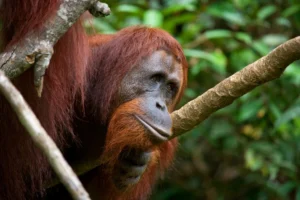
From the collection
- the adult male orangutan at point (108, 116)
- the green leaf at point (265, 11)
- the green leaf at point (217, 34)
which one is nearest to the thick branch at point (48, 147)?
the adult male orangutan at point (108, 116)

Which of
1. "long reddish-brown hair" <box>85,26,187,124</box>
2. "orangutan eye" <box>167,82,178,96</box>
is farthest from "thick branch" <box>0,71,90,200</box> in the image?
"orangutan eye" <box>167,82,178,96</box>

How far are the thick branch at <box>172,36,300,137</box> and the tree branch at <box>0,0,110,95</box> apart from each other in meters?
1.06

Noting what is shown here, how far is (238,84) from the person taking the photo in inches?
160

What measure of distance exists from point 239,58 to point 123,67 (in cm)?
284

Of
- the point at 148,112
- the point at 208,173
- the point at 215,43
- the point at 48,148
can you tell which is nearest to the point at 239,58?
the point at 215,43

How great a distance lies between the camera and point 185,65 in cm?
491

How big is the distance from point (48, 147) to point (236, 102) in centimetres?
499

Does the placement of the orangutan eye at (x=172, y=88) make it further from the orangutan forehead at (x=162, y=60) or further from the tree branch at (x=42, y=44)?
the tree branch at (x=42, y=44)

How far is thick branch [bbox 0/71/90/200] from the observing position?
2262mm

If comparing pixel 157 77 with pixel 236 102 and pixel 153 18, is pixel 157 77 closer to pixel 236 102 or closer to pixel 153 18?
pixel 153 18

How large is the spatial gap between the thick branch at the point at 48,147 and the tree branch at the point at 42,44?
2.62 ft

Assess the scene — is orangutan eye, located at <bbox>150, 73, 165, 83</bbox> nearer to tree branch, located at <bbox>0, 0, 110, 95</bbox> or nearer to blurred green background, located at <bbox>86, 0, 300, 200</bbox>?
tree branch, located at <bbox>0, 0, 110, 95</bbox>

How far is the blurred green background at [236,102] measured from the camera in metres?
6.79

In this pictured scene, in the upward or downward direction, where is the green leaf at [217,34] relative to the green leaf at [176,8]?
downward
